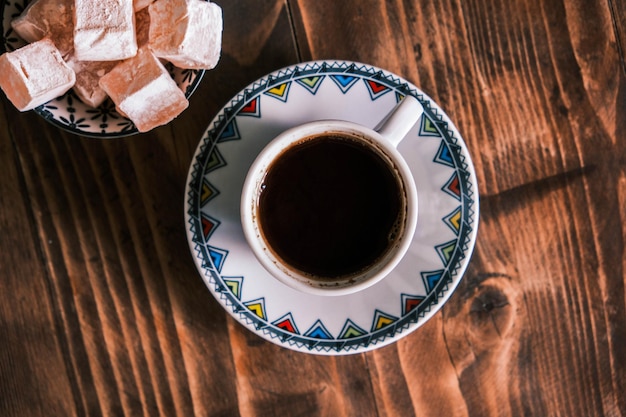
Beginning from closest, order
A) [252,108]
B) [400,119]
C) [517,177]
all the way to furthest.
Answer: [400,119]
[252,108]
[517,177]

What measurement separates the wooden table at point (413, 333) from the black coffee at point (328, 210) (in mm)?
175

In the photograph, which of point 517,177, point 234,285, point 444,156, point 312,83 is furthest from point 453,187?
point 234,285

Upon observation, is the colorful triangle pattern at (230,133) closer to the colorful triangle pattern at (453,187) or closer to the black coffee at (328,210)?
the black coffee at (328,210)

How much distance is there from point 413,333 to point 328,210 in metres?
0.28

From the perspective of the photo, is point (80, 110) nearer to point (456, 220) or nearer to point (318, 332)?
point (318, 332)

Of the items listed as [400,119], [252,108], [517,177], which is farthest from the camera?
[517,177]

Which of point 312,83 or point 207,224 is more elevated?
point 312,83

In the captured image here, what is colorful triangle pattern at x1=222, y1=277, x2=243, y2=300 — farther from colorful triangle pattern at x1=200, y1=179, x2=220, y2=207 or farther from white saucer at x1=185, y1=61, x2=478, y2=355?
colorful triangle pattern at x1=200, y1=179, x2=220, y2=207

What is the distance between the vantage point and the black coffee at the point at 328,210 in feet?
3.09

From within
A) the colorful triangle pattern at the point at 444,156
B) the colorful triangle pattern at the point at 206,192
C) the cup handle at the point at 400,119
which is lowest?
the colorful triangle pattern at the point at 206,192

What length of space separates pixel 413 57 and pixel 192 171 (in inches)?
16.4

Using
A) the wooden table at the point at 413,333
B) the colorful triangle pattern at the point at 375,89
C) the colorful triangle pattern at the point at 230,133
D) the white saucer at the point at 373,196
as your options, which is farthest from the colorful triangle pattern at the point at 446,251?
the colorful triangle pattern at the point at 230,133

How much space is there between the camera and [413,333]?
3.45ft

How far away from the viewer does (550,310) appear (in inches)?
42.0
